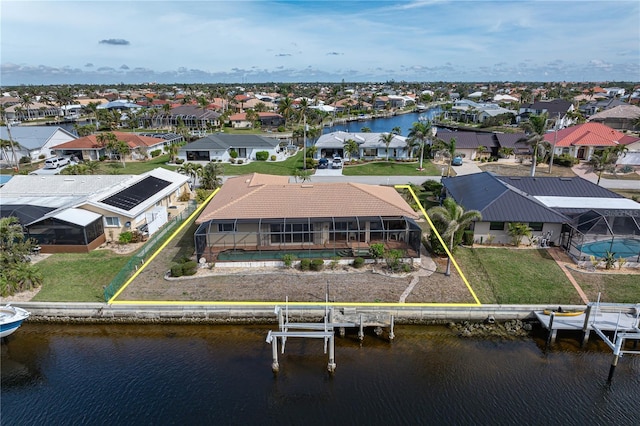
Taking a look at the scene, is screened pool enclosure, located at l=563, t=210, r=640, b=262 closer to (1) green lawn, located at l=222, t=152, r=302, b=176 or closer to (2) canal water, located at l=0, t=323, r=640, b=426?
(2) canal water, located at l=0, t=323, r=640, b=426

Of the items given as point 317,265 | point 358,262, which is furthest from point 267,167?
point 358,262

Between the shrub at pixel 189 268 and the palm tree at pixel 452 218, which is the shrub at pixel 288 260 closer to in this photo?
the shrub at pixel 189 268

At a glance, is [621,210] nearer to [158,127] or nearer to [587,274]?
[587,274]

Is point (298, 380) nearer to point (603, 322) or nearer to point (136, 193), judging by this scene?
point (603, 322)

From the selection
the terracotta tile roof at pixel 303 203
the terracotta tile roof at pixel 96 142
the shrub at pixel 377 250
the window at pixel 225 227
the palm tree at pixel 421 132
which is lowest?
the shrub at pixel 377 250

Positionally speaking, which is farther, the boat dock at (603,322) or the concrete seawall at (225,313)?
the concrete seawall at (225,313)

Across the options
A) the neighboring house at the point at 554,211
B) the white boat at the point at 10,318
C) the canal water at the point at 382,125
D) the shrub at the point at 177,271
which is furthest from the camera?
the canal water at the point at 382,125

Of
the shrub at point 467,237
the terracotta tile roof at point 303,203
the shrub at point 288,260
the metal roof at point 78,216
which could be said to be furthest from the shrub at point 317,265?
the metal roof at point 78,216

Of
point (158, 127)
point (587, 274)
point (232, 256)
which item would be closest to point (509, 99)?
point (158, 127)
